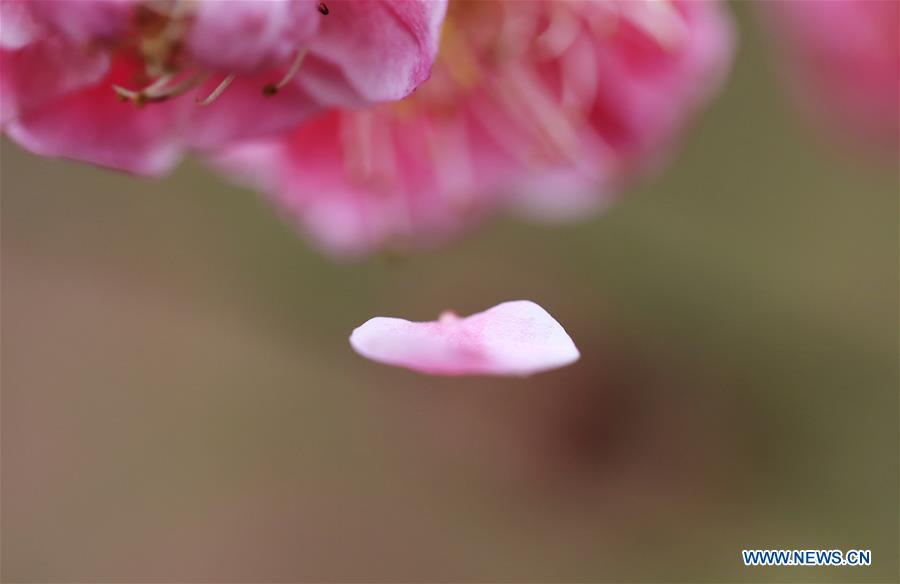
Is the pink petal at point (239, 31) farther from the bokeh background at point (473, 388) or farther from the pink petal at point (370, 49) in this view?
the bokeh background at point (473, 388)

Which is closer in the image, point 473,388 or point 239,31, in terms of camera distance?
point 239,31

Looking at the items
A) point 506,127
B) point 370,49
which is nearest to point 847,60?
point 506,127

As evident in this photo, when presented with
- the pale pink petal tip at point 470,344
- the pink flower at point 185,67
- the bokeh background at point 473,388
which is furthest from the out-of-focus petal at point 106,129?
the bokeh background at point 473,388

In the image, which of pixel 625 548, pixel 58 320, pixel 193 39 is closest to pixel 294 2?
pixel 193 39

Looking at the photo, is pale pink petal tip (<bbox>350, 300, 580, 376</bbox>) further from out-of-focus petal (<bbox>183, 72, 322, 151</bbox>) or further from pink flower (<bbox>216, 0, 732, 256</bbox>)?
pink flower (<bbox>216, 0, 732, 256</bbox>)

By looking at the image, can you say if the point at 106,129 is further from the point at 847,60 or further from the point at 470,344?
the point at 847,60

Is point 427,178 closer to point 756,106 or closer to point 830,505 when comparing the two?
point 830,505
